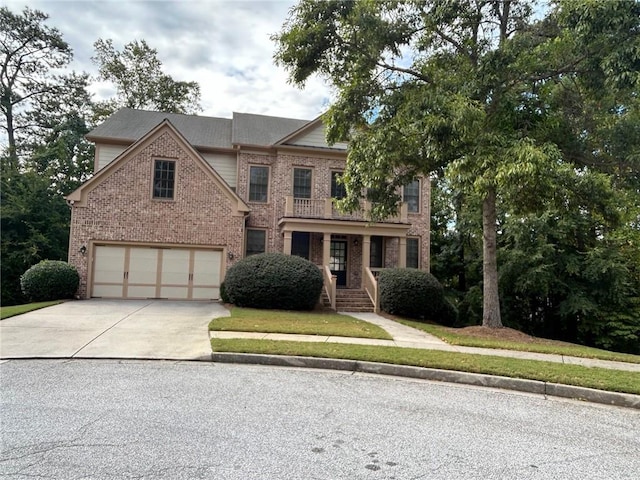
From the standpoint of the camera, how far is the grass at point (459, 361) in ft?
21.9

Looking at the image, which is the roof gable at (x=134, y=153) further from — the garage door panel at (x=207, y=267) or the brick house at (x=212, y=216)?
the garage door panel at (x=207, y=267)

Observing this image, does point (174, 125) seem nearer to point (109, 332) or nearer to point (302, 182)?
point (302, 182)

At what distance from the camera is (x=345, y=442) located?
412 cm

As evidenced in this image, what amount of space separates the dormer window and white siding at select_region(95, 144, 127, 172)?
11.0 feet

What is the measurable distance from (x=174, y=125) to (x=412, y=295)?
13.9 m

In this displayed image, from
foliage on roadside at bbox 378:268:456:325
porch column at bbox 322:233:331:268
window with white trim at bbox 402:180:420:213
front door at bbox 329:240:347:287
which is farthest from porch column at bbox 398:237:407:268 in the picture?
porch column at bbox 322:233:331:268

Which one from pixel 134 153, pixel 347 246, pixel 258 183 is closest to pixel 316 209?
pixel 347 246

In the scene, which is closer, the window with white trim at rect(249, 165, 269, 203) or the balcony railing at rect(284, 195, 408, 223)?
the balcony railing at rect(284, 195, 408, 223)

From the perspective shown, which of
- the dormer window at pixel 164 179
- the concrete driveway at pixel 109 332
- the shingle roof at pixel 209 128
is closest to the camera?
the concrete driveway at pixel 109 332

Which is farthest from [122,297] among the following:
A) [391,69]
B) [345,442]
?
[345,442]

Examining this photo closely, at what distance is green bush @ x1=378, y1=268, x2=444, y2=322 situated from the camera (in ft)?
50.5

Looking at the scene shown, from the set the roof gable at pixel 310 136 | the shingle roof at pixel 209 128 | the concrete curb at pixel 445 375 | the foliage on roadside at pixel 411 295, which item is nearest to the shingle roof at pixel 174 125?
the shingle roof at pixel 209 128

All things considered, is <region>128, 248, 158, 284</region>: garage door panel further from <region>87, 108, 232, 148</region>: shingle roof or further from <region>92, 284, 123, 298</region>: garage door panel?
<region>87, 108, 232, 148</region>: shingle roof

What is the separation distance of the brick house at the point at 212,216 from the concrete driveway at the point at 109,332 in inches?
115
